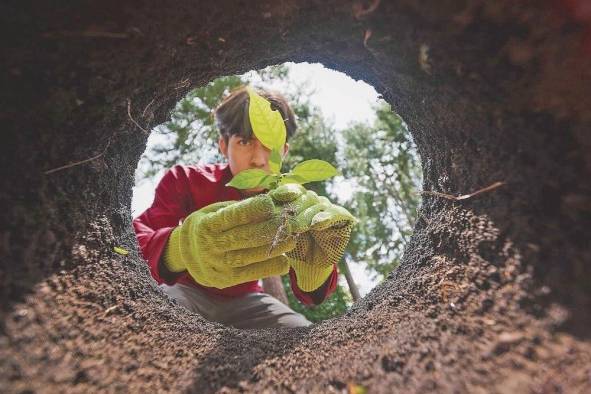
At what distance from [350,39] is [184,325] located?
1.07 meters

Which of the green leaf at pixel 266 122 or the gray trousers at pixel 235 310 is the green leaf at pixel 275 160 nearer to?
the green leaf at pixel 266 122

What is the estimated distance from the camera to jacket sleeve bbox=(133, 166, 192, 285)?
186 cm

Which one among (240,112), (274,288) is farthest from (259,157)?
(274,288)

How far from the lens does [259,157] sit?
95.9 inches

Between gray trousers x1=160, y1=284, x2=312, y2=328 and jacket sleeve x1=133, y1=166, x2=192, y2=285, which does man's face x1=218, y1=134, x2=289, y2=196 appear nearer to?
jacket sleeve x1=133, y1=166, x2=192, y2=285

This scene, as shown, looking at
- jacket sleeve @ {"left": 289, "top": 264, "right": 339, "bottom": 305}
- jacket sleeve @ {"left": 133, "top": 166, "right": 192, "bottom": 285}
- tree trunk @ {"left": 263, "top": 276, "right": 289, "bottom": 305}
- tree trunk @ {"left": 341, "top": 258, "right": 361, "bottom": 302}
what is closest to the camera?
jacket sleeve @ {"left": 133, "top": 166, "right": 192, "bottom": 285}

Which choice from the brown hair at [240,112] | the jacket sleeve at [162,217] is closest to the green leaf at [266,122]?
the jacket sleeve at [162,217]

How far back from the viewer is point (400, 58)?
911mm

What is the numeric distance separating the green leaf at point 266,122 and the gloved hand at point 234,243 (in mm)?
214

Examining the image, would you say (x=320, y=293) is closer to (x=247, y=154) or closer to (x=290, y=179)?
(x=247, y=154)

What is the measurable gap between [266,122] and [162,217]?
5.12 ft

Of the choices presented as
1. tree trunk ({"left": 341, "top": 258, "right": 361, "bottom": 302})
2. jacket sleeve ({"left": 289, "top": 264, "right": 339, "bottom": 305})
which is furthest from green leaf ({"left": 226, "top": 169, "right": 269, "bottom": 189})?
tree trunk ({"left": 341, "top": 258, "right": 361, "bottom": 302})

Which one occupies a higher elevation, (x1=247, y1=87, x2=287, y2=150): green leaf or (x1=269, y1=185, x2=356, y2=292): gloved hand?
(x1=247, y1=87, x2=287, y2=150): green leaf

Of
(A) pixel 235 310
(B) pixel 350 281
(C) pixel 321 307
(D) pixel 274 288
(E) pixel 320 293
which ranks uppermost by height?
(E) pixel 320 293
